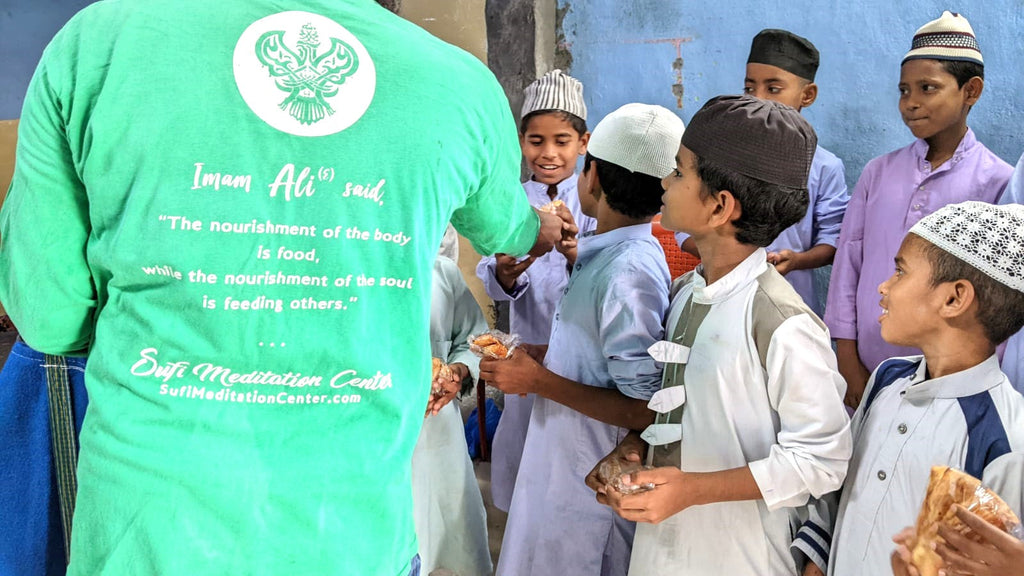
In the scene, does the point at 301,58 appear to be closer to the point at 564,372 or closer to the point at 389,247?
the point at 389,247

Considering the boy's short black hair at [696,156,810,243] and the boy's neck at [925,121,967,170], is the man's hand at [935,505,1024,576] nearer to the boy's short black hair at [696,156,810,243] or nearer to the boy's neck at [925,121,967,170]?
the boy's short black hair at [696,156,810,243]

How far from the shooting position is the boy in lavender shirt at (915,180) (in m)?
2.96

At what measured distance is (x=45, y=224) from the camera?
1.20 metres

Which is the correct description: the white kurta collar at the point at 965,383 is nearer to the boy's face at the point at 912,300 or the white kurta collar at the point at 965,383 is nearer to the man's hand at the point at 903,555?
the boy's face at the point at 912,300

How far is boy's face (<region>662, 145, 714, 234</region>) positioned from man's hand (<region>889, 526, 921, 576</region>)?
848mm

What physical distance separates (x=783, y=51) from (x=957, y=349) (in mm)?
2332

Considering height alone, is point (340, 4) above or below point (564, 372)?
above

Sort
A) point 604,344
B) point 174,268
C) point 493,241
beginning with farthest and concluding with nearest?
1. point 604,344
2. point 493,241
3. point 174,268

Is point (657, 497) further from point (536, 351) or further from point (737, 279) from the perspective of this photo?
point (536, 351)

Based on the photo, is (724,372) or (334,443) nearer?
(334,443)

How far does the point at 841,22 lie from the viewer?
3.88 m

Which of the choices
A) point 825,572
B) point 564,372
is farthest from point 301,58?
point 825,572

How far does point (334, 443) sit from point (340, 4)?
0.71m

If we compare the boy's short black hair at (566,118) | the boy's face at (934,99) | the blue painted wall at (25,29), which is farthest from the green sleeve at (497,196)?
the blue painted wall at (25,29)
